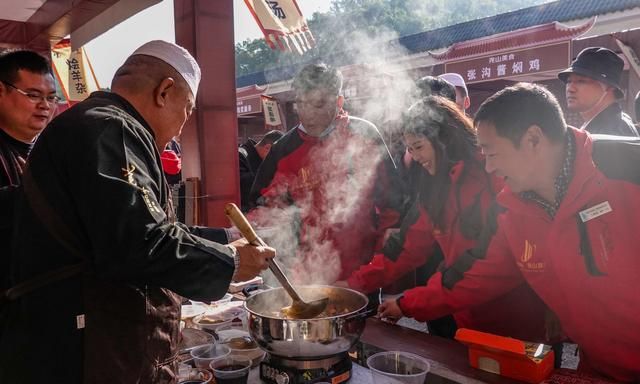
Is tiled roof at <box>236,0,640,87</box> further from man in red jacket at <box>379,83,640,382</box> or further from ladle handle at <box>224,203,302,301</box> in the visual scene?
ladle handle at <box>224,203,302,301</box>

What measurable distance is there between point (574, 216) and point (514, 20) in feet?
30.4

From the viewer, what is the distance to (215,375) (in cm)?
166

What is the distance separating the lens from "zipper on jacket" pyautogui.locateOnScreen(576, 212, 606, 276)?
1.80 m

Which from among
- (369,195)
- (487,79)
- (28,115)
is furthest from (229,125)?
(487,79)

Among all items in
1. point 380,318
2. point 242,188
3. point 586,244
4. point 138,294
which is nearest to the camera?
point 138,294

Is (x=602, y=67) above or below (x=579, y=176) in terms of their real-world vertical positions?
above

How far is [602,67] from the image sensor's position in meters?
3.58

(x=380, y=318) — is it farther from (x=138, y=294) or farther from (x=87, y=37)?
(x=87, y=37)

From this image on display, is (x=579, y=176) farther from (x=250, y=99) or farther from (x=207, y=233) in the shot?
(x=250, y=99)

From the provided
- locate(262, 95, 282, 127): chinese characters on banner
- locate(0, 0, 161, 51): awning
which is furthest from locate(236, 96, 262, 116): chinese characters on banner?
locate(0, 0, 161, 51): awning

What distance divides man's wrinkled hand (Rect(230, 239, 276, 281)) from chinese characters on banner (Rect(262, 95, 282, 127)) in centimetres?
1068

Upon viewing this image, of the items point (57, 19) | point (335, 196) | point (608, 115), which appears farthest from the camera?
point (57, 19)

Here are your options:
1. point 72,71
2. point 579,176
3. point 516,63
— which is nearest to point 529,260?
point 579,176

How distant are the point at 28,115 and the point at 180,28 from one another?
2334mm
